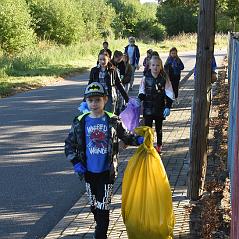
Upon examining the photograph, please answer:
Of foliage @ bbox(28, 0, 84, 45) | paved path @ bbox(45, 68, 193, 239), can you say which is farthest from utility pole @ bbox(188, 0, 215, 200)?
foliage @ bbox(28, 0, 84, 45)

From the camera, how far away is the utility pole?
5.77 m

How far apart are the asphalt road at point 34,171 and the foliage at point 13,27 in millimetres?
16707

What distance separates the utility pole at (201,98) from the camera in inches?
227

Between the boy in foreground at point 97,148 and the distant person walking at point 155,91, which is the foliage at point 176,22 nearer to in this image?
the distant person walking at point 155,91

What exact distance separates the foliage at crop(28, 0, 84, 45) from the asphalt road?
93.7 ft

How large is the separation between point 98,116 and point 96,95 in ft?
0.66

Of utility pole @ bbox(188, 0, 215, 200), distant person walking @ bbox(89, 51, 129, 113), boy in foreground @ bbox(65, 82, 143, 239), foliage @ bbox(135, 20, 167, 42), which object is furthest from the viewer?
foliage @ bbox(135, 20, 167, 42)

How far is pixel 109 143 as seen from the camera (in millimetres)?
4840

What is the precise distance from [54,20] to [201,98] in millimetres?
38459

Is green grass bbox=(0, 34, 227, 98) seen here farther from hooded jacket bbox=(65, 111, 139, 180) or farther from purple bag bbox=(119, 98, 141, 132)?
hooded jacket bbox=(65, 111, 139, 180)

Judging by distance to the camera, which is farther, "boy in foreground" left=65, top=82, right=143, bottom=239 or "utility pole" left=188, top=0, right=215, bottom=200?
"utility pole" left=188, top=0, right=215, bottom=200

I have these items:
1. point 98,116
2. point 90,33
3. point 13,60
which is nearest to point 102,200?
point 98,116

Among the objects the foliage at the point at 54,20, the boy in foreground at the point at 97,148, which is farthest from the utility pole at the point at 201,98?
the foliage at the point at 54,20

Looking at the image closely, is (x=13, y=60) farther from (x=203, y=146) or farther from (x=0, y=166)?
(x=203, y=146)
